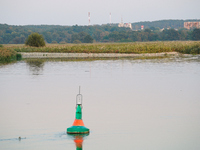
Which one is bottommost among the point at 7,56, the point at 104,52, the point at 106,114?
the point at 106,114

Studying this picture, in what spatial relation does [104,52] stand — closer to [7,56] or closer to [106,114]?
[7,56]

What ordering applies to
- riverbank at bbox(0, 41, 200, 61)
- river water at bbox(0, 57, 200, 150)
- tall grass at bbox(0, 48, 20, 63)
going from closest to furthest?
1. river water at bbox(0, 57, 200, 150)
2. tall grass at bbox(0, 48, 20, 63)
3. riverbank at bbox(0, 41, 200, 61)

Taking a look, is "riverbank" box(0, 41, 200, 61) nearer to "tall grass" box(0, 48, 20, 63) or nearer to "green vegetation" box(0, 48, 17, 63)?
"tall grass" box(0, 48, 20, 63)

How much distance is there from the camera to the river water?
9.48 meters

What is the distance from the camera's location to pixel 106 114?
12375mm

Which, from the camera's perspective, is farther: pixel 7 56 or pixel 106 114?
pixel 7 56

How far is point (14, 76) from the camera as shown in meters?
24.1

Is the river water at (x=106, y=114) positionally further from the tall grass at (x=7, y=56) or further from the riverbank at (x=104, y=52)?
the riverbank at (x=104, y=52)

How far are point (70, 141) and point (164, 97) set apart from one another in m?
6.81

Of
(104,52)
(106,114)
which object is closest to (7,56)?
(104,52)

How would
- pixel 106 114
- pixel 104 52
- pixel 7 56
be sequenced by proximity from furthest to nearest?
pixel 104 52 → pixel 7 56 → pixel 106 114

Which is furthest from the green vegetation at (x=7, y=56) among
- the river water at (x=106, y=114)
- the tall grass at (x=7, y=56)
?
the river water at (x=106, y=114)

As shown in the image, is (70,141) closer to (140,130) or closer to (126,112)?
(140,130)

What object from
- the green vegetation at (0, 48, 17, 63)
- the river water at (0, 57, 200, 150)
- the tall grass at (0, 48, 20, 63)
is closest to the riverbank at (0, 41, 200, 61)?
the tall grass at (0, 48, 20, 63)
